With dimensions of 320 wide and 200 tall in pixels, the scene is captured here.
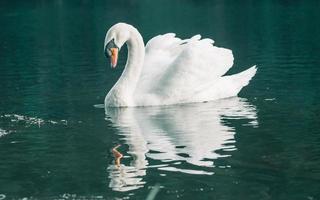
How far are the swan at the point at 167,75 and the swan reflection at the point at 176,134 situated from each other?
1.02ft

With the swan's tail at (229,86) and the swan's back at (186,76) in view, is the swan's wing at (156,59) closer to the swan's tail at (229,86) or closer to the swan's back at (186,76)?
the swan's back at (186,76)

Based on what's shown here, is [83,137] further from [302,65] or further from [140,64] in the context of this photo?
[302,65]

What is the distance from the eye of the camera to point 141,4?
10238 cm

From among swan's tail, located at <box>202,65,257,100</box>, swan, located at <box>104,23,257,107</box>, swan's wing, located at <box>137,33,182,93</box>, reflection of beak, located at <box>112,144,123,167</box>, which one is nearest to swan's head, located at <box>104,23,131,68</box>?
swan, located at <box>104,23,257,107</box>

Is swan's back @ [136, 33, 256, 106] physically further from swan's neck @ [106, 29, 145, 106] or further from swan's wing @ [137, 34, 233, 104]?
swan's neck @ [106, 29, 145, 106]

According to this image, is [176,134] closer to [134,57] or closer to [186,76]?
[186,76]

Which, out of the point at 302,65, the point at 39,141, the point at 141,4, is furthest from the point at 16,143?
the point at 141,4

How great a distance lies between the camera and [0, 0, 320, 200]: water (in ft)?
47.5

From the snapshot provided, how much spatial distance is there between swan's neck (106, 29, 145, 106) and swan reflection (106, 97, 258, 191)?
342 millimetres

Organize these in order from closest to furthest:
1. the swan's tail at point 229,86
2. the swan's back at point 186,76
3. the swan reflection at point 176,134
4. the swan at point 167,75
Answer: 1. the swan reflection at point 176,134
2. the swan at point 167,75
3. the swan's back at point 186,76
4. the swan's tail at point 229,86

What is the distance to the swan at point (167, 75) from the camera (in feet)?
76.3

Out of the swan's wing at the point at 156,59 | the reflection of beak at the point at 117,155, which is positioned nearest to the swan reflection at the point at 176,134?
the reflection of beak at the point at 117,155

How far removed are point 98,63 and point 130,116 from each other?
1308 cm

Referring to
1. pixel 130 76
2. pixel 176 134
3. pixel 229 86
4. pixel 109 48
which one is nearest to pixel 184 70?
pixel 130 76
